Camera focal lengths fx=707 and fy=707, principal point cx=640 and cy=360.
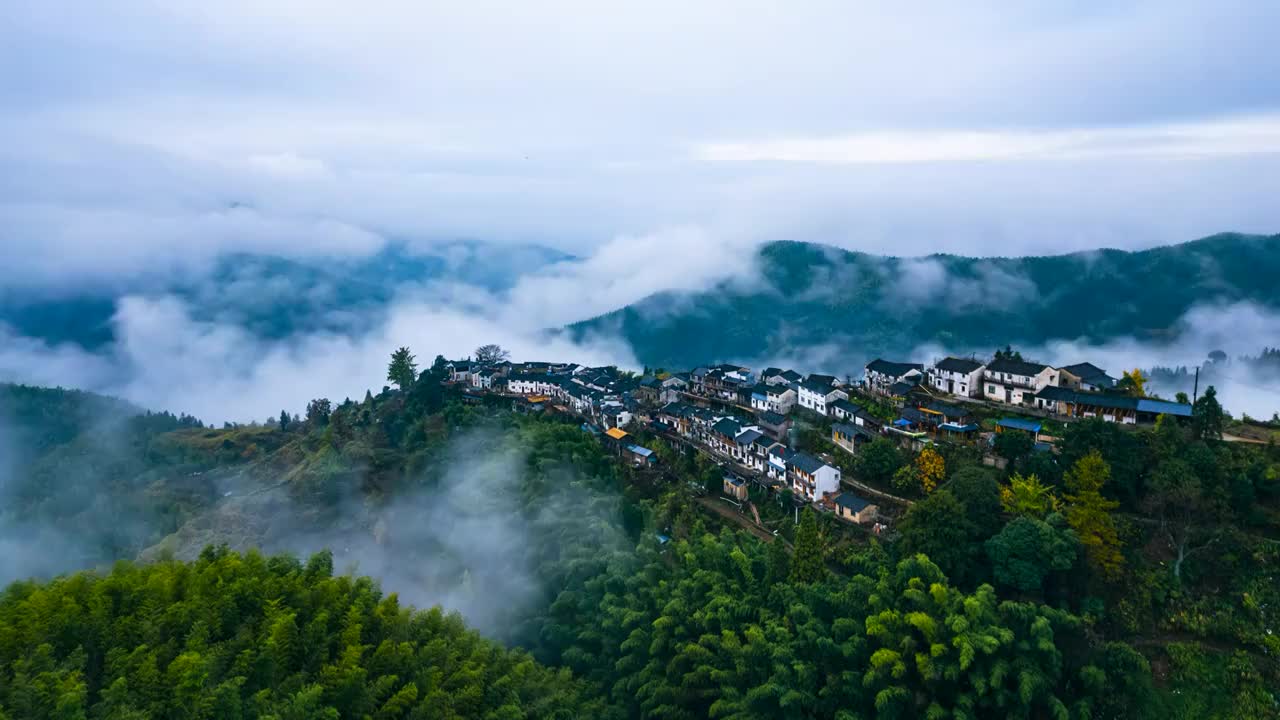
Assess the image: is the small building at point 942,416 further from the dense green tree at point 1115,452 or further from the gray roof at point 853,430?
the dense green tree at point 1115,452

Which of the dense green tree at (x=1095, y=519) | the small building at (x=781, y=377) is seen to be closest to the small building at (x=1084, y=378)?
the dense green tree at (x=1095, y=519)

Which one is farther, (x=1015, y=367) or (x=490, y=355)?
(x=490, y=355)

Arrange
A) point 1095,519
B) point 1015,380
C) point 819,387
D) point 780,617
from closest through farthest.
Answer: point 780,617
point 1095,519
point 1015,380
point 819,387

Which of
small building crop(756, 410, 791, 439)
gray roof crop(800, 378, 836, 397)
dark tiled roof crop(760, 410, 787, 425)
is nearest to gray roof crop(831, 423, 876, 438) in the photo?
small building crop(756, 410, 791, 439)

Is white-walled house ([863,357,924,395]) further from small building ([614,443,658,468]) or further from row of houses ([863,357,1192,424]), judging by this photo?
small building ([614,443,658,468])

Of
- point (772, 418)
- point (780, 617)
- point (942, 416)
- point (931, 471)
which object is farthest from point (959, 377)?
point (780, 617)

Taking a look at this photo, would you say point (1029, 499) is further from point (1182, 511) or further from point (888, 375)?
point (888, 375)
